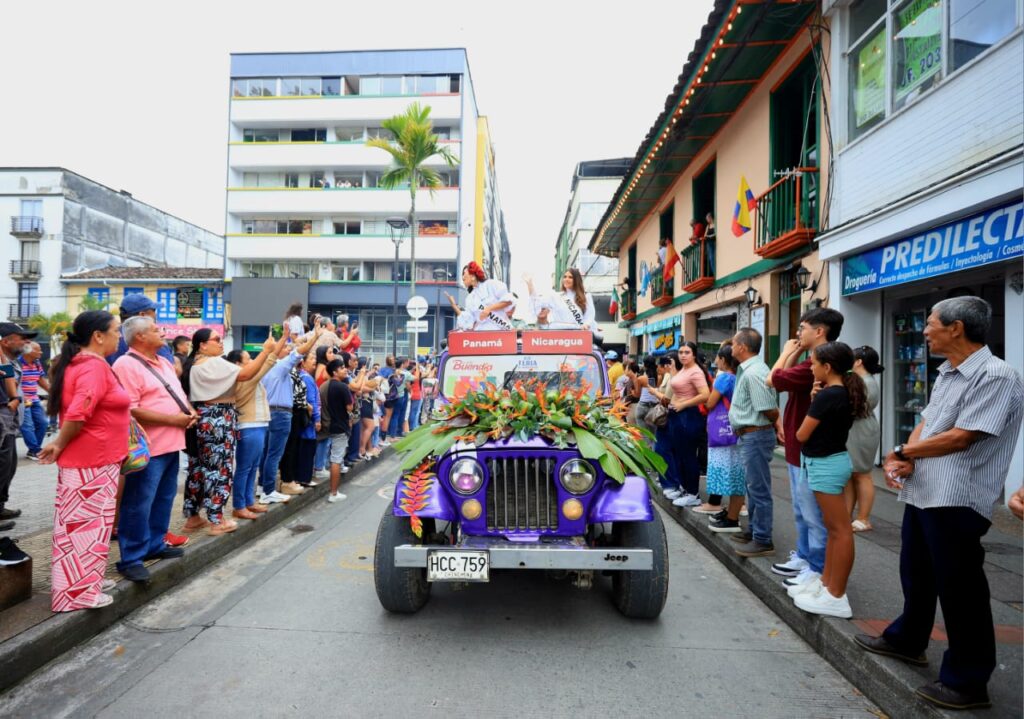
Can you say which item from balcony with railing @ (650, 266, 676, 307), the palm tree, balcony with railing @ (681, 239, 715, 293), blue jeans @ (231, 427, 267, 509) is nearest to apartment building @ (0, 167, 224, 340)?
the palm tree

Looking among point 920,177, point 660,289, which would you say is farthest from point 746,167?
point 660,289

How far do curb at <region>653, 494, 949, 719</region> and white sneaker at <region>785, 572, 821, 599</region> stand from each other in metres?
0.08

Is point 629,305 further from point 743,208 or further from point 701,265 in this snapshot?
point 743,208

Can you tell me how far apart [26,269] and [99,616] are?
4585cm

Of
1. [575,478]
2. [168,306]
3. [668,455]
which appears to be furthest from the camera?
[168,306]

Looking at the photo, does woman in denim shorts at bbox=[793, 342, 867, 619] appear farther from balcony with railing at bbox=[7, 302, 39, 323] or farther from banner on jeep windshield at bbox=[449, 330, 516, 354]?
balcony with railing at bbox=[7, 302, 39, 323]

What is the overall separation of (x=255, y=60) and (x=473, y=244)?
55.0 feet

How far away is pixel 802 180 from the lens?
9.55m

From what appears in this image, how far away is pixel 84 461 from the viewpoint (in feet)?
11.8

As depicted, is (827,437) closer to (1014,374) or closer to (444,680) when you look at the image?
(1014,374)

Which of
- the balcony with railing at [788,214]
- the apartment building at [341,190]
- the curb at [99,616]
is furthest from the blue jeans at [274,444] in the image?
the apartment building at [341,190]

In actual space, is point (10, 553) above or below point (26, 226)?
below

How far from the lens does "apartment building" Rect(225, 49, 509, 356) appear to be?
33031 millimetres

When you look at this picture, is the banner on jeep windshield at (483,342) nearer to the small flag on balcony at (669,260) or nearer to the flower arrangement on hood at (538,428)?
the flower arrangement on hood at (538,428)
